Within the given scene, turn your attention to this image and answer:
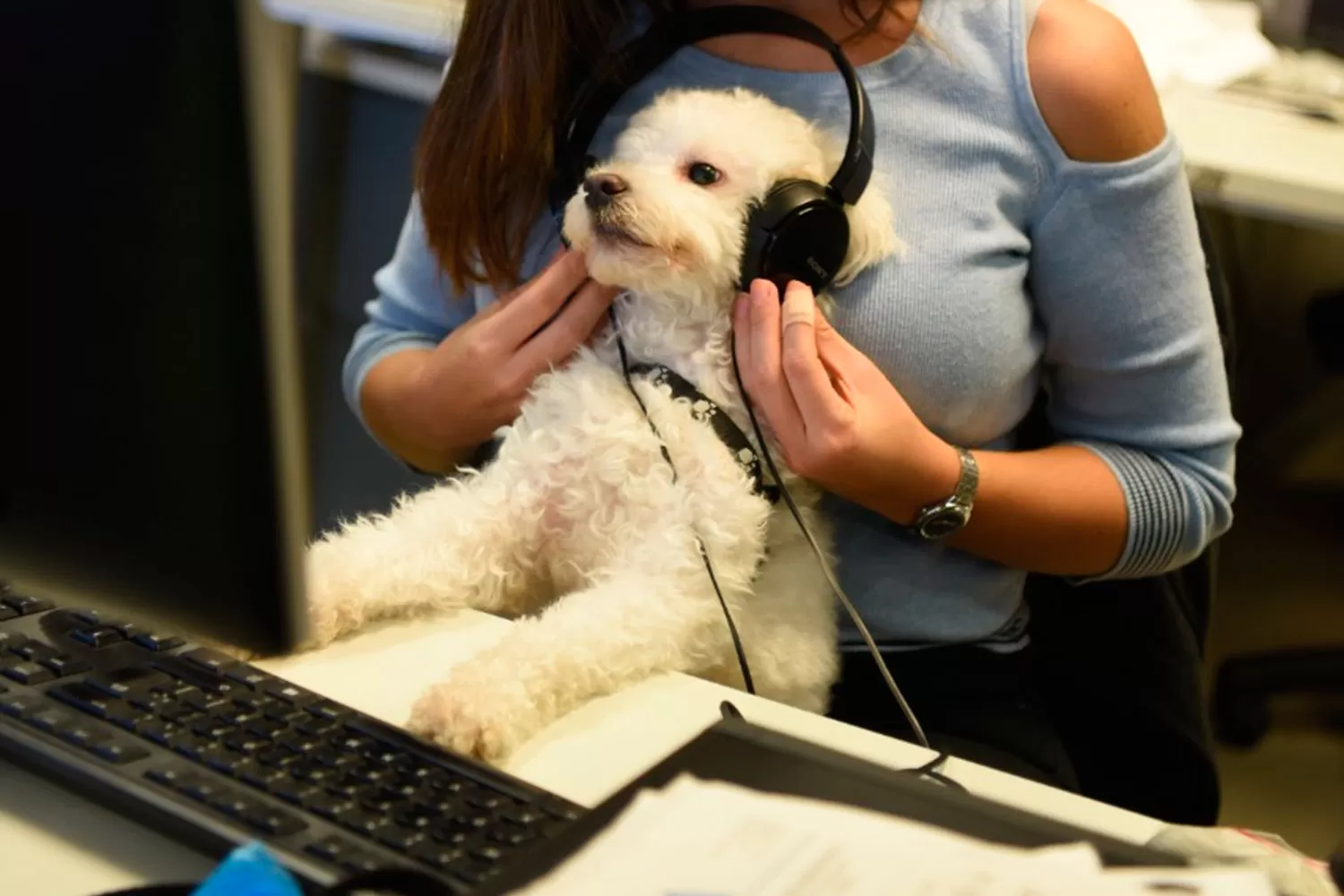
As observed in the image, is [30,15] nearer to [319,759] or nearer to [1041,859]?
[319,759]

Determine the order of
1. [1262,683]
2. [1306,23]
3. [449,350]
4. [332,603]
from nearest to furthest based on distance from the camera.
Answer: [332,603] < [449,350] < [1306,23] < [1262,683]

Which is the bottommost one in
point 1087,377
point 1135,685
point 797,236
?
point 1135,685

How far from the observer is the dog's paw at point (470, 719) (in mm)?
640

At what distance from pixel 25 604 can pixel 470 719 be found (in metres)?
0.26

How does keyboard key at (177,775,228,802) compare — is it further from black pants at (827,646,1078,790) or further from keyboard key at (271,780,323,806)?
black pants at (827,646,1078,790)

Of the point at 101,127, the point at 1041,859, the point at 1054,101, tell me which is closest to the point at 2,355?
the point at 101,127

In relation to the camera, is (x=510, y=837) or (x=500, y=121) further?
(x=500, y=121)

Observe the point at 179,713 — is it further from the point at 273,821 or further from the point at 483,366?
the point at 483,366

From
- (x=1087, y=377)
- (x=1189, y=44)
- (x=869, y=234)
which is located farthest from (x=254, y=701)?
(x=1189, y=44)

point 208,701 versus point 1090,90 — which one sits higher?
point 1090,90

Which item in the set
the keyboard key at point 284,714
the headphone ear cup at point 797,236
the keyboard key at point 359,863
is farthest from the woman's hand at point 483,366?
the keyboard key at point 359,863

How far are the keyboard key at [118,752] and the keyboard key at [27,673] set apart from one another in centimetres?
7

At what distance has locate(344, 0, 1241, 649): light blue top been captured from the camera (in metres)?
0.86

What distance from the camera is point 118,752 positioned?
1.87 feet
